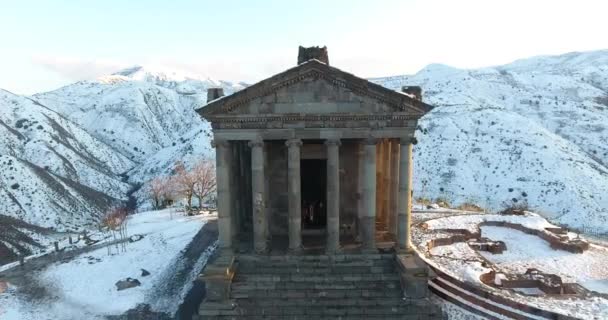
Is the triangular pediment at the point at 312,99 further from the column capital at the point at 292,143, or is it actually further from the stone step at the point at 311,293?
the stone step at the point at 311,293

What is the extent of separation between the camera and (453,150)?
64.3 m

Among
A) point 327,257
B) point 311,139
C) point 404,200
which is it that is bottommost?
point 327,257

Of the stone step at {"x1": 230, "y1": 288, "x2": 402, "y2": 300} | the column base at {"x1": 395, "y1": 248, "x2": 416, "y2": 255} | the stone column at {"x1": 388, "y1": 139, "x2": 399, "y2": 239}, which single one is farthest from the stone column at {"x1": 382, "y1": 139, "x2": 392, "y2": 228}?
the stone step at {"x1": 230, "y1": 288, "x2": 402, "y2": 300}

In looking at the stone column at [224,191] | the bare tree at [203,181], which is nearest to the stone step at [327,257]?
the stone column at [224,191]

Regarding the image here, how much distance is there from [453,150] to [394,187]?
49303 millimetres

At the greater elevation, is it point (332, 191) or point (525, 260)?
point (332, 191)

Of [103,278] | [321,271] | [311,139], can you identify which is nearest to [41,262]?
[103,278]

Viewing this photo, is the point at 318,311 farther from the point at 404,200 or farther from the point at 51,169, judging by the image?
the point at 51,169

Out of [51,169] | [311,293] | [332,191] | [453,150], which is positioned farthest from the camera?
[51,169]

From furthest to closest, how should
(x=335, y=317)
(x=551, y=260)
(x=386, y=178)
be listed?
(x=551, y=260)
(x=386, y=178)
(x=335, y=317)

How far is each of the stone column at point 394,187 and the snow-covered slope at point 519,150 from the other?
34.6m

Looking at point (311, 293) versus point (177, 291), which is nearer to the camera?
point (311, 293)

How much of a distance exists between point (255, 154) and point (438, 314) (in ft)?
29.7

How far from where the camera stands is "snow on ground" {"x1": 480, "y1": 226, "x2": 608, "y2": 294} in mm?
20031
